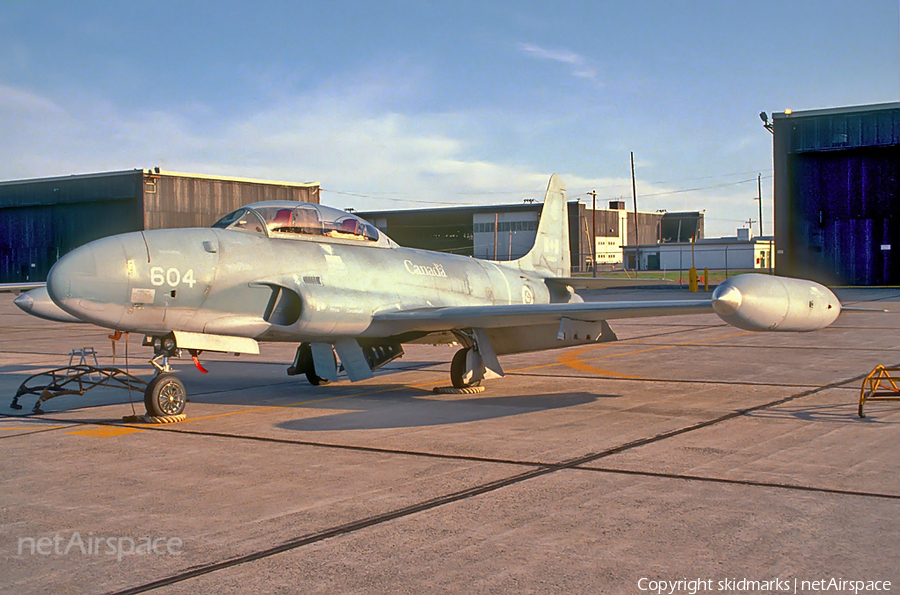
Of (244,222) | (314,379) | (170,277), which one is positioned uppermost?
(244,222)

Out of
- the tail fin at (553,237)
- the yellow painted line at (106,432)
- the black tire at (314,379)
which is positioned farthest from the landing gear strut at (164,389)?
the tail fin at (553,237)

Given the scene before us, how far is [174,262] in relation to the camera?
10.1 m

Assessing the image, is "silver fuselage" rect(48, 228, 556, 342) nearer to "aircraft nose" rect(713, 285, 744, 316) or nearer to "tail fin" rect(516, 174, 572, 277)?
"tail fin" rect(516, 174, 572, 277)

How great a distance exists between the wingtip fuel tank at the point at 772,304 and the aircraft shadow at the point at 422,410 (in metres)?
3.03

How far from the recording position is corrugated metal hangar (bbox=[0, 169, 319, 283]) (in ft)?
203

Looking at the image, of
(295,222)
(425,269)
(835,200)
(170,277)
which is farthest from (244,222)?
(835,200)

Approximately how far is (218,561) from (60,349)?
58.1ft

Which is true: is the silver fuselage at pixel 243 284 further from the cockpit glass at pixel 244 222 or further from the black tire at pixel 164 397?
the black tire at pixel 164 397

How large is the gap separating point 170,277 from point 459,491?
5.12 meters

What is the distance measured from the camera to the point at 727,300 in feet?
29.1

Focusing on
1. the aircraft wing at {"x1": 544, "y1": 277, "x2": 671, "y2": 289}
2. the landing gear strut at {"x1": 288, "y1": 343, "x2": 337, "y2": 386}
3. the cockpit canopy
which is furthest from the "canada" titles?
the aircraft wing at {"x1": 544, "y1": 277, "x2": 671, "y2": 289}

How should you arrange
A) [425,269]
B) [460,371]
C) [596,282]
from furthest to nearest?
[596,282]
[425,269]
[460,371]

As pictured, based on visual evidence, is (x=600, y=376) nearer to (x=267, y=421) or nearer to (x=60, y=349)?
A: (x=267, y=421)

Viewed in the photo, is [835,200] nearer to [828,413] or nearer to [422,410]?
[828,413]
